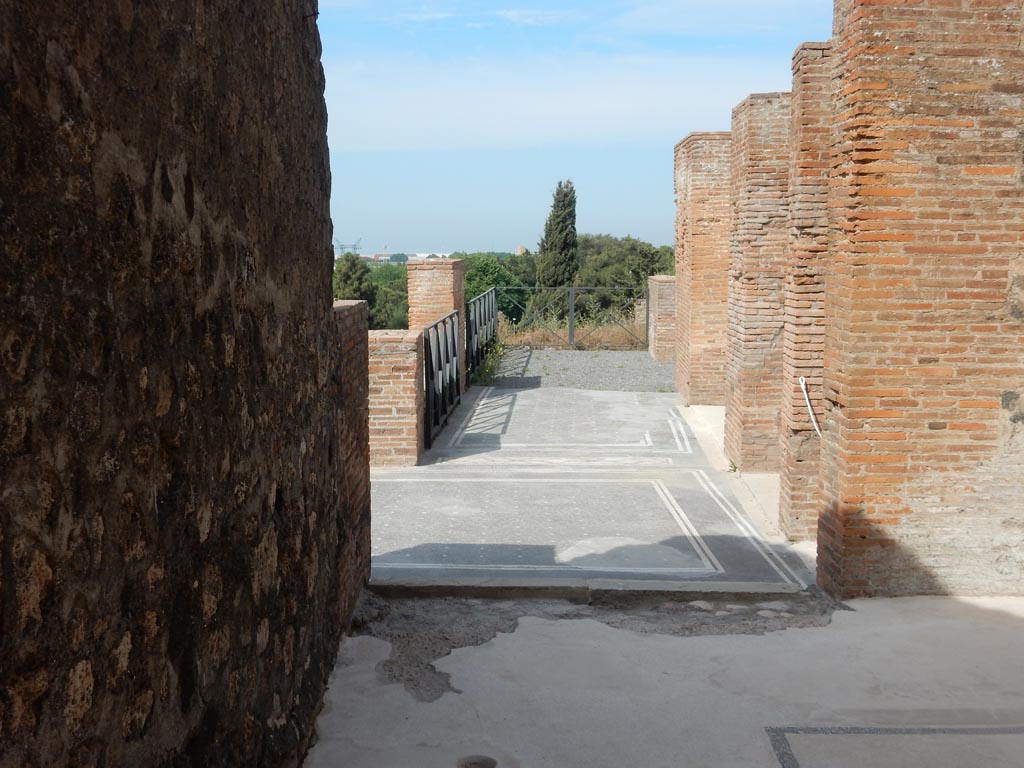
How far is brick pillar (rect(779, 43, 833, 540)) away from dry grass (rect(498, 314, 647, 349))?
1256 centimetres

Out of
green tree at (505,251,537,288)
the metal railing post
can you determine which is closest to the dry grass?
the metal railing post

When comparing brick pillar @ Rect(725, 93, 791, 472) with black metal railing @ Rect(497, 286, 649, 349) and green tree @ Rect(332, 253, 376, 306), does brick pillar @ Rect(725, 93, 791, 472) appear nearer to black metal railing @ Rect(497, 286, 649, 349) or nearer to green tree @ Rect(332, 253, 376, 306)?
black metal railing @ Rect(497, 286, 649, 349)

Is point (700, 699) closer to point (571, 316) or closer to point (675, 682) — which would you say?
point (675, 682)

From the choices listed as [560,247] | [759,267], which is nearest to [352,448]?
[759,267]

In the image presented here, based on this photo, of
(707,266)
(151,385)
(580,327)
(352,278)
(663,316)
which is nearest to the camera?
(151,385)

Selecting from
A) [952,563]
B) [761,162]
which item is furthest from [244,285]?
[761,162]

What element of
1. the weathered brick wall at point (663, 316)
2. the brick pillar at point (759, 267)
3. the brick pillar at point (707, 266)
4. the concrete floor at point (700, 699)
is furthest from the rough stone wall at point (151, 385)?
the weathered brick wall at point (663, 316)

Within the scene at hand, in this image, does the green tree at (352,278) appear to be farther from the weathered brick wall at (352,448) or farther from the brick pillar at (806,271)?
the weathered brick wall at (352,448)

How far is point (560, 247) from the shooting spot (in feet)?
116

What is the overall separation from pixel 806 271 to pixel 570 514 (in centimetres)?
257

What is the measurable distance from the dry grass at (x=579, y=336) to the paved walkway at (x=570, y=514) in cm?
797

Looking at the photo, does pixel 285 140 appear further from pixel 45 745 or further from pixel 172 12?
pixel 45 745

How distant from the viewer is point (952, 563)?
17.3 ft

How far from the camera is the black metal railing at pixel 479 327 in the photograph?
14758mm
